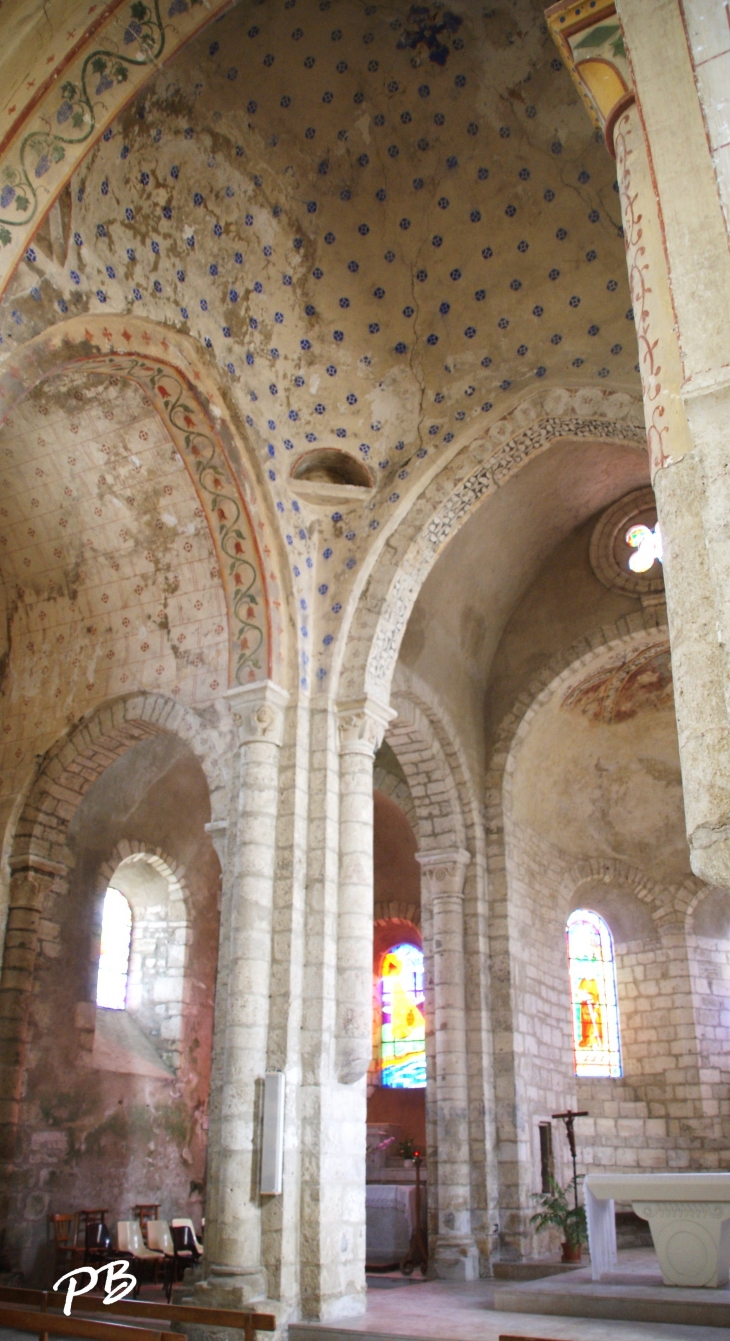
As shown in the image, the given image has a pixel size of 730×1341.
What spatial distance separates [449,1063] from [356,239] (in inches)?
291

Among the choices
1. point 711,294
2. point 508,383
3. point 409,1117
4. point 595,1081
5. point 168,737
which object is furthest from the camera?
point 409,1117

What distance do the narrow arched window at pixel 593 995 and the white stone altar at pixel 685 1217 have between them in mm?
5192

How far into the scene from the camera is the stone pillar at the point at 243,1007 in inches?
270

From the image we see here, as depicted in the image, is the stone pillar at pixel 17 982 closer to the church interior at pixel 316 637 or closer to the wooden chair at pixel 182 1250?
the church interior at pixel 316 637

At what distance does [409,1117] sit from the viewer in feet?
46.1

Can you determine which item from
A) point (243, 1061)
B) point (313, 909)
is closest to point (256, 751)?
point (313, 909)

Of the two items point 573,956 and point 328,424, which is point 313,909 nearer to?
point 328,424

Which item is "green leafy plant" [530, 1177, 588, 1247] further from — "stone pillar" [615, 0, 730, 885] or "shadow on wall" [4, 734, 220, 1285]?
"stone pillar" [615, 0, 730, 885]

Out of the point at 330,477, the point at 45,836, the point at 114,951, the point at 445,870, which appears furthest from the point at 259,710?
the point at 114,951

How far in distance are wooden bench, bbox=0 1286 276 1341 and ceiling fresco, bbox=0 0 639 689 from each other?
175 inches

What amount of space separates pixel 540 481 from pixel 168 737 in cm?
460

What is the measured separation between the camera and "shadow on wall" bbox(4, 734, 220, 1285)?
30.8 feet

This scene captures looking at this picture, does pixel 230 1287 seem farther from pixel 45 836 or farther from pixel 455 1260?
pixel 45 836

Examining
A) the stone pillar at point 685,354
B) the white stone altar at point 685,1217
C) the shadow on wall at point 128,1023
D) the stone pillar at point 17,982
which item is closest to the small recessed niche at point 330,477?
the shadow on wall at point 128,1023
